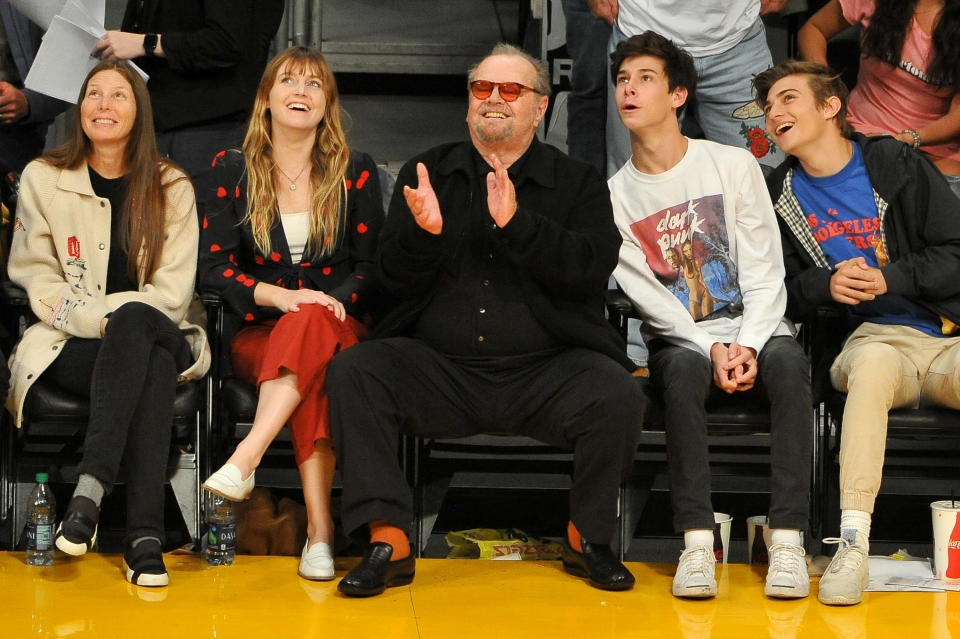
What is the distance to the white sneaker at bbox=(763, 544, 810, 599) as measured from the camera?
10.2ft

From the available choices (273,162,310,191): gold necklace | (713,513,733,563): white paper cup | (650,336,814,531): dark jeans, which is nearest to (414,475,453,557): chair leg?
(650,336,814,531): dark jeans

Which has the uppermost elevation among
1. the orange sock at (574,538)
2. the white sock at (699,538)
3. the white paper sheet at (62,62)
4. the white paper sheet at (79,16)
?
the white paper sheet at (79,16)

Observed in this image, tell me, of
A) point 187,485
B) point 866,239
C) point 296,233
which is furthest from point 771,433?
point 187,485

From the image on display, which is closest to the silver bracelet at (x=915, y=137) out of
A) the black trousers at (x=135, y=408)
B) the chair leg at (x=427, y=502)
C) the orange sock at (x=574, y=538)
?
the orange sock at (x=574, y=538)

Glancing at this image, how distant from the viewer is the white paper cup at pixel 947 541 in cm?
327

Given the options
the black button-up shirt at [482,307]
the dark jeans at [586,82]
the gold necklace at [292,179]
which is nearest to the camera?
the black button-up shirt at [482,307]

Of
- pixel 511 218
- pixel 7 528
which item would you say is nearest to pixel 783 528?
pixel 511 218

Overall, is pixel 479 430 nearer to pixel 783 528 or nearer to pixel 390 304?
pixel 390 304

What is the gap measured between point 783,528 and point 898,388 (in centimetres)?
53

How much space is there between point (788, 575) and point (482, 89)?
155 centimetres

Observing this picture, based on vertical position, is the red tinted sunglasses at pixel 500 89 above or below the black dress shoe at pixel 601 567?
above

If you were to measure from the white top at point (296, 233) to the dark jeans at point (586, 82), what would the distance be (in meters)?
1.41

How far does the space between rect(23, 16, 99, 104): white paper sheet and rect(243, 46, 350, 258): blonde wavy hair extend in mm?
679

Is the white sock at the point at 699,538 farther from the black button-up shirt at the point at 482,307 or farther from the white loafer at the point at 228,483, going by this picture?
the white loafer at the point at 228,483
